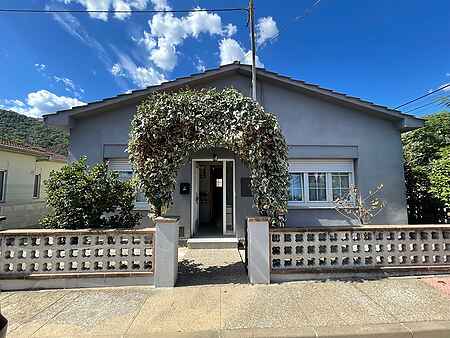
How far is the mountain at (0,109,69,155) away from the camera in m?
27.9

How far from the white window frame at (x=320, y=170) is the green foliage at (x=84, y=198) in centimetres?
558

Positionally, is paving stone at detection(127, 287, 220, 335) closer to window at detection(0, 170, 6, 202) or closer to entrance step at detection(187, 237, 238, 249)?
entrance step at detection(187, 237, 238, 249)

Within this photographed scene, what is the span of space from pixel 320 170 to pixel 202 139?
5.26 metres

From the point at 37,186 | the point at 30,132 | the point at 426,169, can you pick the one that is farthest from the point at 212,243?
the point at 30,132

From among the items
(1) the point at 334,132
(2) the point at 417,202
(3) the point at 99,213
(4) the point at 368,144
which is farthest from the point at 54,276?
(2) the point at 417,202

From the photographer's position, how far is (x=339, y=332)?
11.4ft

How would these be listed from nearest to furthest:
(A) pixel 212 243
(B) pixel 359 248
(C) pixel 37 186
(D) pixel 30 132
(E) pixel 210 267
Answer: (B) pixel 359 248 → (E) pixel 210 267 → (A) pixel 212 243 → (C) pixel 37 186 → (D) pixel 30 132

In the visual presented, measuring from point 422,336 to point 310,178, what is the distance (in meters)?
5.97

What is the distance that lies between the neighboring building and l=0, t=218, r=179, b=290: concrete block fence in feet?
30.7

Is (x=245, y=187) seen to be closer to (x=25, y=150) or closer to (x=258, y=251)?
(x=258, y=251)

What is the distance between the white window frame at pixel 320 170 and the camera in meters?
8.97

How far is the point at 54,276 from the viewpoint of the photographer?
5.07 meters

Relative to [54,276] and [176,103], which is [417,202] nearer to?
[176,103]

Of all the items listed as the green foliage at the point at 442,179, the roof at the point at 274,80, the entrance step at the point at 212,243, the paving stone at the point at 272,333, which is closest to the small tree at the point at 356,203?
the green foliage at the point at 442,179
